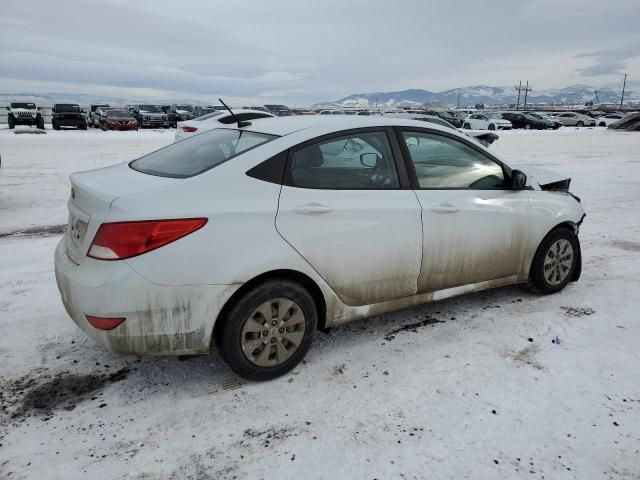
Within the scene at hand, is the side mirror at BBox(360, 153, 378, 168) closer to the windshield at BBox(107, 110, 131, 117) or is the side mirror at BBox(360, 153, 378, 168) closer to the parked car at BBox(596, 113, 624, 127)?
the windshield at BBox(107, 110, 131, 117)

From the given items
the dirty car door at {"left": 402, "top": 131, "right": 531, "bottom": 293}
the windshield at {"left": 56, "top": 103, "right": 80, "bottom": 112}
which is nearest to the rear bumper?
the dirty car door at {"left": 402, "top": 131, "right": 531, "bottom": 293}

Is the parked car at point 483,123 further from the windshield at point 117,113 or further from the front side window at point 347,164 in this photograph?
the front side window at point 347,164

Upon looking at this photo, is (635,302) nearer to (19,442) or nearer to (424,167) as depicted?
(424,167)

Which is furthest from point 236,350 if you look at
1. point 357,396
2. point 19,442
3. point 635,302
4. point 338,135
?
point 635,302

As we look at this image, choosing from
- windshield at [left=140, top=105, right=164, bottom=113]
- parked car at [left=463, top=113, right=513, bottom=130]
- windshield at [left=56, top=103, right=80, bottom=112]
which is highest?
windshield at [left=140, top=105, right=164, bottom=113]

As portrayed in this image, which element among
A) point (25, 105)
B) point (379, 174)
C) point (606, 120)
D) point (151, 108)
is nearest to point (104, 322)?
point (379, 174)

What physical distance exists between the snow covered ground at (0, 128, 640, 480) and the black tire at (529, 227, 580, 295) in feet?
0.37

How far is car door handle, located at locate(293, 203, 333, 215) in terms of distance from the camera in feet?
10.1

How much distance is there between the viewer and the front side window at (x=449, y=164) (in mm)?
3701

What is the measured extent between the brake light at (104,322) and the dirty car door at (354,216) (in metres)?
1.03

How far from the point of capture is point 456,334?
12.6 feet

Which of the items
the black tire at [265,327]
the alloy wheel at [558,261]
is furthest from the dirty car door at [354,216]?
the alloy wheel at [558,261]

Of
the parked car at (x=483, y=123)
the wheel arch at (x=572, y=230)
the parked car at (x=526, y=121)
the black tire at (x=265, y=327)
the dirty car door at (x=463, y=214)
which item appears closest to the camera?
the black tire at (x=265, y=327)

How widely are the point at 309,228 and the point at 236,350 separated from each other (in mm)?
848
